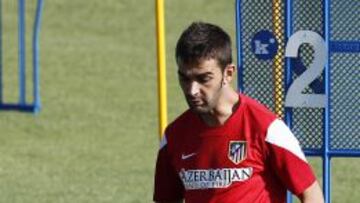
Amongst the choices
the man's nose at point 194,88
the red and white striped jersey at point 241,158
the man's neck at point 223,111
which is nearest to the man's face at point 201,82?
the man's nose at point 194,88

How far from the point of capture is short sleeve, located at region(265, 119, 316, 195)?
18.5 feet

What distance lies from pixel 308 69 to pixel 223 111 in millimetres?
2663

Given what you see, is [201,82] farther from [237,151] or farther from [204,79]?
[237,151]

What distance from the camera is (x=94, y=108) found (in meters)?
16.4

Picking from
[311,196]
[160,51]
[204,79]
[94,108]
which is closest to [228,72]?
[204,79]

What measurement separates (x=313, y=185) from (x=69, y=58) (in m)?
13.8

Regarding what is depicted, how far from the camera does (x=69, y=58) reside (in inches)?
760

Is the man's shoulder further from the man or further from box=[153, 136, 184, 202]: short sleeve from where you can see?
box=[153, 136, 184, 202]: short sleeve

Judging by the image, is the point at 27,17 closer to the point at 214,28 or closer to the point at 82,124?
the point at 82,124

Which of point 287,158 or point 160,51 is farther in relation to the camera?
point 160,51

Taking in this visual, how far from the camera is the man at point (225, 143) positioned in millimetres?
5520

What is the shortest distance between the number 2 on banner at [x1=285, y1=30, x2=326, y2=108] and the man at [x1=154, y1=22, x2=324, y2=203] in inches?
97.3

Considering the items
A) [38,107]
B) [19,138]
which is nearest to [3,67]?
[38,107]

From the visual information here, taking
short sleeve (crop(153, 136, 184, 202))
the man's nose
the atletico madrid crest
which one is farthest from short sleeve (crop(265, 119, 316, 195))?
short sleeve (crop(153, 136, 184, 202))
